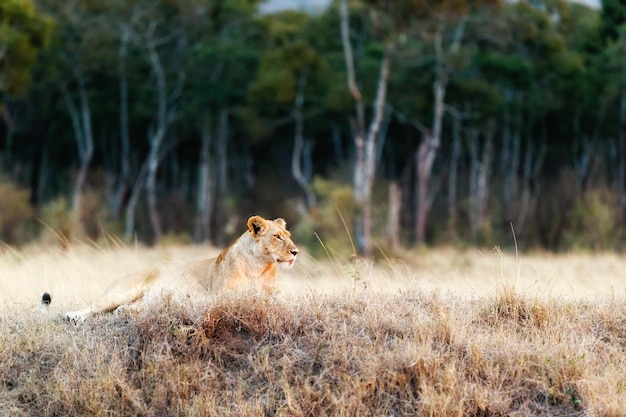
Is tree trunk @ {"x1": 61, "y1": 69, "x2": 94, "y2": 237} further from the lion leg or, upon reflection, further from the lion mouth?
the lion mouth

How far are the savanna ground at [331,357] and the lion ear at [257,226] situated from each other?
64cm

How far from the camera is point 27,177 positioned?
40.3 meters

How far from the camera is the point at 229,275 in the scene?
775cm

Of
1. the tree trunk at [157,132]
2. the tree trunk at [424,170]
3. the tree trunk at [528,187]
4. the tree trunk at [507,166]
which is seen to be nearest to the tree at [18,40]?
the tree trunk at [157,132]

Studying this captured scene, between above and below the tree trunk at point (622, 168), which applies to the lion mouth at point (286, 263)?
above

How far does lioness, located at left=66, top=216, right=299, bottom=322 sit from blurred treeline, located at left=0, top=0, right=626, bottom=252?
17.5 meters

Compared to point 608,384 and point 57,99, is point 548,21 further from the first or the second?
point 608,384

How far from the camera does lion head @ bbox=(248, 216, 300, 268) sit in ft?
25.5

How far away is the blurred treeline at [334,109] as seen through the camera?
1159 inches

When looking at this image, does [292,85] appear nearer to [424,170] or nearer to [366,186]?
[424,170]

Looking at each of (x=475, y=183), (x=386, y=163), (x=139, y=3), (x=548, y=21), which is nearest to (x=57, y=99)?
(x=139, y=3)

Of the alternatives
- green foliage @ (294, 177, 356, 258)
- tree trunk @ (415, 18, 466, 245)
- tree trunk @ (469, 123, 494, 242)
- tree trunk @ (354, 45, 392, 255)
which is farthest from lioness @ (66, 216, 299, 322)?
tree trunk @ (469, 123, 494, 242)

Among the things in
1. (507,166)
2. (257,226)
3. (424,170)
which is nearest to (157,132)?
(424,170)

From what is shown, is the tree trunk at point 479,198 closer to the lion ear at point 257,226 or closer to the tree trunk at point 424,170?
the tree trunk at point 424,170
